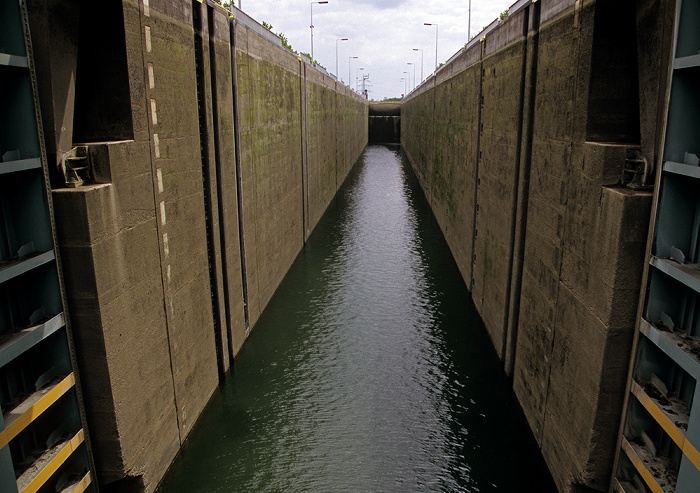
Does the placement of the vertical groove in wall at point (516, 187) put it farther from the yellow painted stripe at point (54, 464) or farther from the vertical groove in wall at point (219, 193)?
the yellow painted stripe at point (54, 464)

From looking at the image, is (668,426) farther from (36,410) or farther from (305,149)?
(305,149)

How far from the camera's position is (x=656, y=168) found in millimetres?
6020

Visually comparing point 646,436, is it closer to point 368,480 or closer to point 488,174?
point 368,480

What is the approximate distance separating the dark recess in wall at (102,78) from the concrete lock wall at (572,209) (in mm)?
6676

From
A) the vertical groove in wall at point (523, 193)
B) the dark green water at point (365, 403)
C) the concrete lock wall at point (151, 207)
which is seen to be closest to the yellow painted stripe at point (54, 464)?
the concrete lock wall at point (151, 207)

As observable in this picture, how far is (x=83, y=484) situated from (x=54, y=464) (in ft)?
2.64

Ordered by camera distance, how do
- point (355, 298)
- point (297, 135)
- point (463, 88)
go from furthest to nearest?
point (297, 135) < point (463, 88) < point (355, 298)

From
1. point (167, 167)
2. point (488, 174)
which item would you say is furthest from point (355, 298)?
point (167, 167)

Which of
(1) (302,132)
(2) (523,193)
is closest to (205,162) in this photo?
(2) (523,193)

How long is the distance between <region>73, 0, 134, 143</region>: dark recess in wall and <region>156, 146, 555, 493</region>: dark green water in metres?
5.55

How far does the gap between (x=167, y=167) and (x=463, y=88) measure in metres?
13.4

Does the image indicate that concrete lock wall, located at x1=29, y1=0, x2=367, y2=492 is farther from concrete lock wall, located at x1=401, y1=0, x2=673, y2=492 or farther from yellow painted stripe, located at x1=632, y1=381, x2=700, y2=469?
yellow painted stripe, located at x1=632, y1=381, x2=700, y2=469

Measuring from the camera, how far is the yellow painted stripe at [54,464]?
17.3 feet

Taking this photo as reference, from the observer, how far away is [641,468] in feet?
18.2
